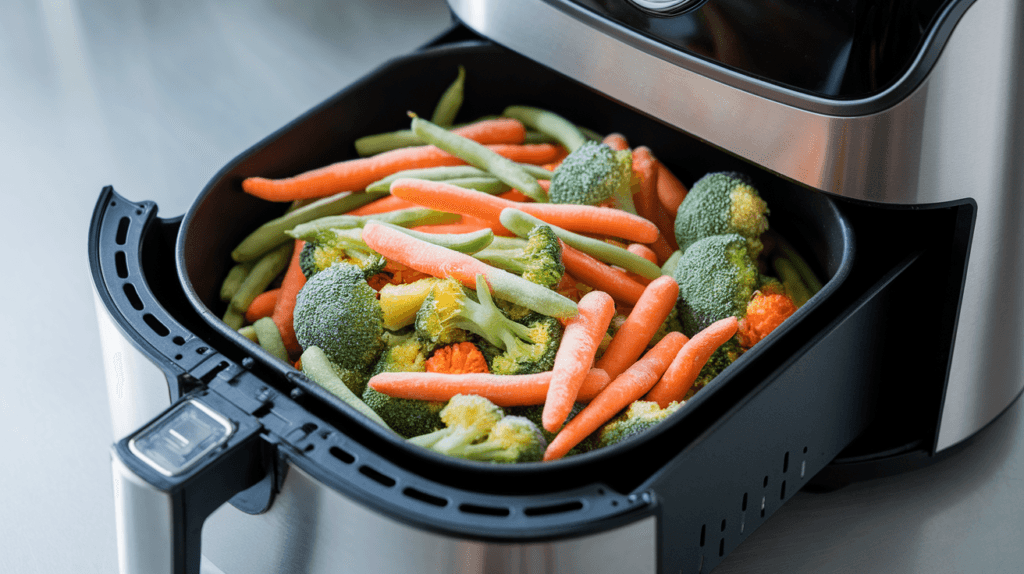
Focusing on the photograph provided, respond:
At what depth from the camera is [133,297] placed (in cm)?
73

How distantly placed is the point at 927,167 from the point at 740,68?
0.17 m

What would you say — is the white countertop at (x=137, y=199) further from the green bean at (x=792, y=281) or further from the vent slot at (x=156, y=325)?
the vent slot at (x=156, y=325)

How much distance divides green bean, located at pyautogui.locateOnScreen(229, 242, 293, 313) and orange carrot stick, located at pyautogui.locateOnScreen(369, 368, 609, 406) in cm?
23

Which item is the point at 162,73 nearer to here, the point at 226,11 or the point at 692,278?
the point at 226,11

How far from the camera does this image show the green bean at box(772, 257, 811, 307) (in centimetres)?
88

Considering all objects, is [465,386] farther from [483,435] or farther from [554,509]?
[554,509]

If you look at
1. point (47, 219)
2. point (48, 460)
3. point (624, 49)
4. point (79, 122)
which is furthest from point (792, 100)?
point (79, 122)

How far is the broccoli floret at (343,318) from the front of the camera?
759 millimetres

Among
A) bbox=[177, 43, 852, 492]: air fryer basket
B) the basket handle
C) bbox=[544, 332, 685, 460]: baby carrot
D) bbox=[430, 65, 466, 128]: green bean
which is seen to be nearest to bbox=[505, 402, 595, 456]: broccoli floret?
bbox=[544, 332, 685, 460]: baby carrot

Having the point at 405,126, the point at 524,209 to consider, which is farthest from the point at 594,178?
the point at 405,126

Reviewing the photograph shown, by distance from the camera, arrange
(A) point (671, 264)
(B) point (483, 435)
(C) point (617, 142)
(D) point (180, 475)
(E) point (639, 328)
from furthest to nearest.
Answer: (C) point (617, 142), (A) point (671, 264), (E) point (639, 328), (B) point (483, 435), (D) point (180, 475)

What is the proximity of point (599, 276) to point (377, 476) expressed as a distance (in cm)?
31

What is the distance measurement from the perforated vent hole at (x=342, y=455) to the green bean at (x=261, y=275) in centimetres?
33

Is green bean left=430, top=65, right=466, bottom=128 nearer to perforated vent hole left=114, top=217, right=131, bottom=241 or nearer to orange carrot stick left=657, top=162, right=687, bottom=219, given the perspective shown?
orange carrot stick left=657, top=162, right=687, bottom=219
